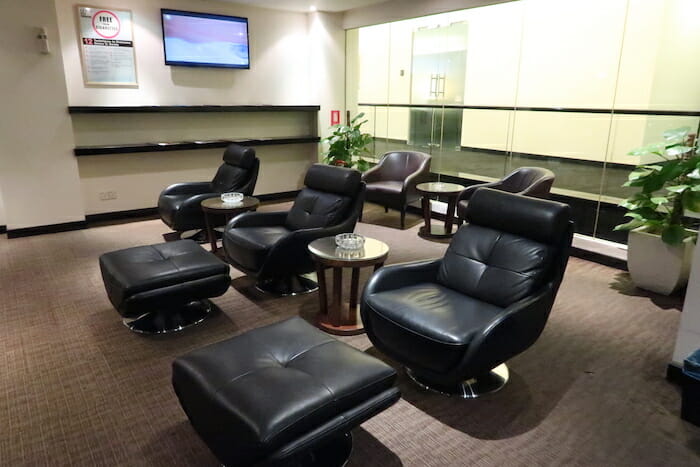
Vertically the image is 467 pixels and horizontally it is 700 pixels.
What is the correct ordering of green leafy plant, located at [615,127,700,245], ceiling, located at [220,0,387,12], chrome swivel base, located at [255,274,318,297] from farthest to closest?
ceiling, located at [220,0,387,12] → chrome swivel base, located at [255,274,318,297] → green leafy plant, located at [615,127,700,245]

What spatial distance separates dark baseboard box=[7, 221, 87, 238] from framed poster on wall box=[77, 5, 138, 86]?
1.57 meters

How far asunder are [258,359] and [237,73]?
5137 millimetres

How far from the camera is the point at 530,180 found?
4746 millimetres

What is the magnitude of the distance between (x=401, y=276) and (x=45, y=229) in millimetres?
4366

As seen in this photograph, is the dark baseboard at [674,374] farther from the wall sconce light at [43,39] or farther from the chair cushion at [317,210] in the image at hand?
the wall sconce light at [43,39]

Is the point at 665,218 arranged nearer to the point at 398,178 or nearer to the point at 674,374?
the point at 674,374

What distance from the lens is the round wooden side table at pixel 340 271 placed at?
2869 mm

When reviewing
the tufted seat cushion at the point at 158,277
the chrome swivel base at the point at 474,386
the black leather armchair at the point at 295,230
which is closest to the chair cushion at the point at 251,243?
the black leather armchair at the point at 295,230

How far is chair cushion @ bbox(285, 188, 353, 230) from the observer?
12.2ft

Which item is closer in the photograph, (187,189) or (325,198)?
(325,198)

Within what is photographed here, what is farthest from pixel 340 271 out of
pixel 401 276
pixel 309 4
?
pixel 309 4

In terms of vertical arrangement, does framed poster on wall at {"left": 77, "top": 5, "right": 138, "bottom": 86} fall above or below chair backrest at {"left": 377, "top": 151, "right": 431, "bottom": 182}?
above

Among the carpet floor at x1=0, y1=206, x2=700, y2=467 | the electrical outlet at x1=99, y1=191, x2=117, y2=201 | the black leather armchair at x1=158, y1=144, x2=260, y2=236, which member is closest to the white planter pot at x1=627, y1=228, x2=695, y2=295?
the carpet floor at x1=0, y1=206, x2=700, y2=467

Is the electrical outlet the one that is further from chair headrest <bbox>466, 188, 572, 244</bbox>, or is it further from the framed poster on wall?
chair headrest <bbox>466, 188, 572, 244</bbox>
